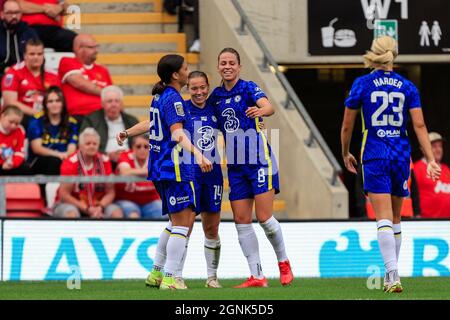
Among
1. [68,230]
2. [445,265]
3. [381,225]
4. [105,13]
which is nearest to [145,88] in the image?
[105,13]

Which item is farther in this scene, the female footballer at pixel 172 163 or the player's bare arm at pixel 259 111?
the player's bare arm at pixel 259 111

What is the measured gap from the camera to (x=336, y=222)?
53.4 feet

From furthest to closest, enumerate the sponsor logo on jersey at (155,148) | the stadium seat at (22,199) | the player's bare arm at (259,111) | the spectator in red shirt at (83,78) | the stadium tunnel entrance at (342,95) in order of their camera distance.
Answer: the stadium tunnel entrance at (342,95), the spectator in red shirt at (83,78), the stadium seat at (22,199), the player's bare arm at (259,111), the sponsor logo on jersey at (155,148)

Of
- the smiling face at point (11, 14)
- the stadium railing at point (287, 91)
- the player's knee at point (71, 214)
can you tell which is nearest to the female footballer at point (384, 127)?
the player's knee at point (71, 214)

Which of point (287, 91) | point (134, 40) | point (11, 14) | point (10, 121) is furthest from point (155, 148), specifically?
point (134, 40)

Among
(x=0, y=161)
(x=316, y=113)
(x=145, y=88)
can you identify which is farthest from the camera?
(x=316, y=113)

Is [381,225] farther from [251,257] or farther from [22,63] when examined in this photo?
[22,63]

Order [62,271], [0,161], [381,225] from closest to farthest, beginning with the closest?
[381,225] < [62,271] < [0,161]

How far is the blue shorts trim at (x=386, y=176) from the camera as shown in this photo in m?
11.6

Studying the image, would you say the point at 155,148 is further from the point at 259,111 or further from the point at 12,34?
the point at 12,34

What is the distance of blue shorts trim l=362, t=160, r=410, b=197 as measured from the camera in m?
11.6

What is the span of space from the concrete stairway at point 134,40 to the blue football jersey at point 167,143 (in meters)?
7.60

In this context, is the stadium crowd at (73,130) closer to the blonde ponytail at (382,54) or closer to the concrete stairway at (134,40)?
the concrete stairway at (134,40)

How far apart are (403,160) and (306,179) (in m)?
6.90
